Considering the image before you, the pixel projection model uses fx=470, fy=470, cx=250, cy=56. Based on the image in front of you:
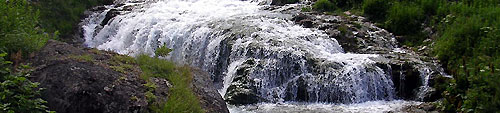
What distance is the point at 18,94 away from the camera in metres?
4.05

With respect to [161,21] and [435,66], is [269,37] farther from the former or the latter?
[161,21]

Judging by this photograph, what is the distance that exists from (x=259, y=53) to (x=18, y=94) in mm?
6780

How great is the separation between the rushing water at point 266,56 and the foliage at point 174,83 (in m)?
1.11

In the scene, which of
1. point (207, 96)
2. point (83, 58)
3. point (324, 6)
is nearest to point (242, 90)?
point (207, 96)

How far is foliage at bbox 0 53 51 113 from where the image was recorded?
390 cm

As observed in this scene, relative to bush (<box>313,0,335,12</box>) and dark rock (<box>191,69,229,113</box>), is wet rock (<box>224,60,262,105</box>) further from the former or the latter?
bush (<box>313,0,335,12</box>)

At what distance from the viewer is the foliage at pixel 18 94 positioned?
3902 millimetres

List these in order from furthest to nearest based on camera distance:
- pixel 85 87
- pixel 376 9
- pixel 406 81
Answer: pixel 376 9
pixel 406 81
pixel 85 87

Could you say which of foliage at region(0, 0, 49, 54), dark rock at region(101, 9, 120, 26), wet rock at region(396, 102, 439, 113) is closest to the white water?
wet rock at region(396, 102, 439, 113)

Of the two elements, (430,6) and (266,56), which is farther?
(430,6)

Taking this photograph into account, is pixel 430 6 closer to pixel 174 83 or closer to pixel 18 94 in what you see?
pixel 174 83

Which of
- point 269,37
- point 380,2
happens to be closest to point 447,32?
point 380,2

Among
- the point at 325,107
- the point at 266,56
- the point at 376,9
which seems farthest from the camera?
the point at 376,9

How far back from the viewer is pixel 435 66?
32.5 feet
